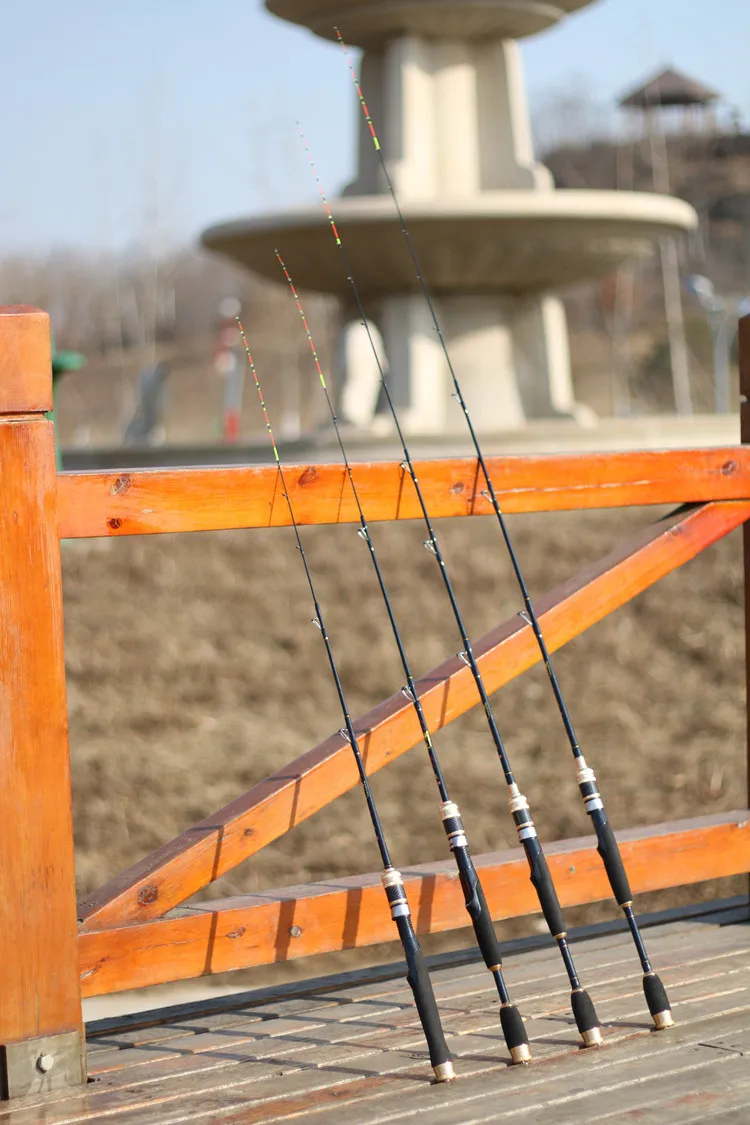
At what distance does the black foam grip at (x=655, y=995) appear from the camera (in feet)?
8.91

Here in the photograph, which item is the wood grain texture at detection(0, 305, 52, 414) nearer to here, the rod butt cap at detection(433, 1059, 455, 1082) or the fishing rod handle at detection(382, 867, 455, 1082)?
the fishing rod handle at detection(382, 867, 455, 1082)

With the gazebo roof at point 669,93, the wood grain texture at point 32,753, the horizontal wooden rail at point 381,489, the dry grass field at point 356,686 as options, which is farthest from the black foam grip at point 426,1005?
the gazebo roof at point 669,93

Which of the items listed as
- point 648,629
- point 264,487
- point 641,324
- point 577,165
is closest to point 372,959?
point 648,629

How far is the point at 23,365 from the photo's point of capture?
97.2 inches

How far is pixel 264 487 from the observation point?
2.74m

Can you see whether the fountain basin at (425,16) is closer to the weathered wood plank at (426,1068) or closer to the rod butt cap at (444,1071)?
the weathered wood plank at (426,1068)

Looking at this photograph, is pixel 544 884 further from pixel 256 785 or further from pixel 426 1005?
pixel 256 785

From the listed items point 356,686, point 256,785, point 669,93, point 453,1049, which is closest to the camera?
point 453,1049

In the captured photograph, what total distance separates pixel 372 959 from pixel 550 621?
4.04 m

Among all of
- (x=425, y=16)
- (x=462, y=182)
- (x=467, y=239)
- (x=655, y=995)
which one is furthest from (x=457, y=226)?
(x=655, y=995)

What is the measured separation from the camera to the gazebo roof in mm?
34569

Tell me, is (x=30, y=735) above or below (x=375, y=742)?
above

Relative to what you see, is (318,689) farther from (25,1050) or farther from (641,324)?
(641,324)

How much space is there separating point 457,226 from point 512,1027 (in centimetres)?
997
